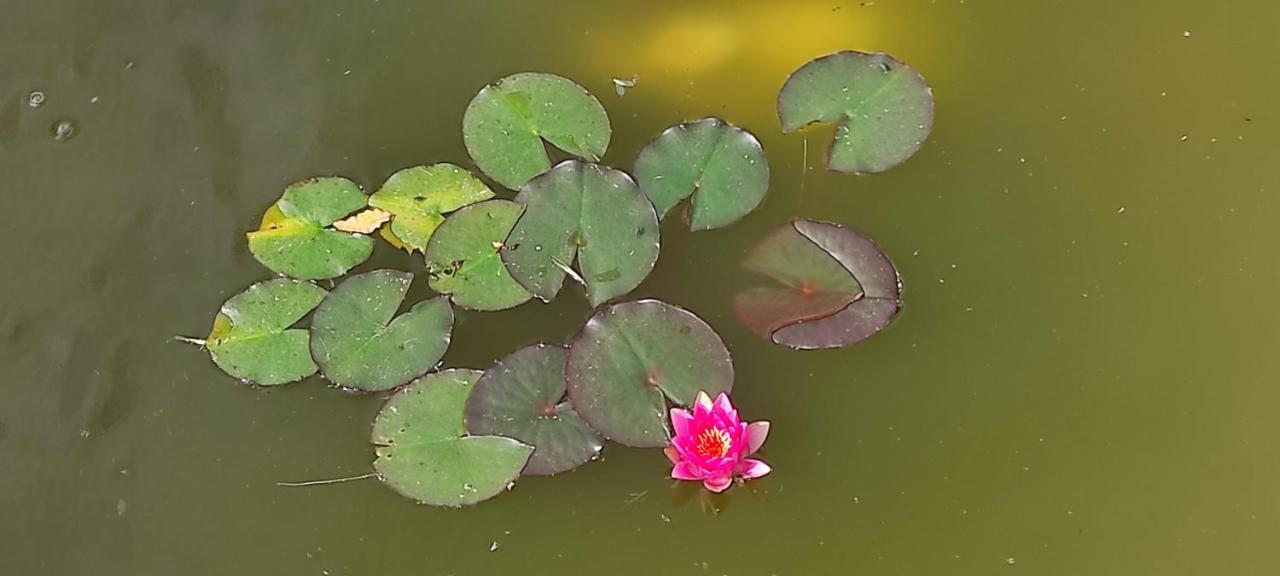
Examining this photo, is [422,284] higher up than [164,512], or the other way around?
[422,284]

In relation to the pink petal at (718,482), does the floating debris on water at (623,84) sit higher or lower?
higher

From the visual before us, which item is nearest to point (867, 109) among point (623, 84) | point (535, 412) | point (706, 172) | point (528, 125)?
point (706, 172)

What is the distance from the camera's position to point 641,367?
A: 117cm

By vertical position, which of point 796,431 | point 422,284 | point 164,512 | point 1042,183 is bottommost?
point 164,512

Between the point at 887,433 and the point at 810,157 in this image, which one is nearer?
the point at 887,433

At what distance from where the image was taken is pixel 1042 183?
4.33 ft

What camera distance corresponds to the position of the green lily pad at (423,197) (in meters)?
1.28

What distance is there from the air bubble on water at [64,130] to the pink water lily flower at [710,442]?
97cm

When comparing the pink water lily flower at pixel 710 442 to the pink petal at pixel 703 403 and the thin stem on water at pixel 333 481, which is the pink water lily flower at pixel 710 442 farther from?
the thin stem on water at pixel 333 481

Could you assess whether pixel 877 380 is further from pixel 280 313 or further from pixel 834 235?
pixel 280 313

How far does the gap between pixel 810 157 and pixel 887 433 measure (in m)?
0.38

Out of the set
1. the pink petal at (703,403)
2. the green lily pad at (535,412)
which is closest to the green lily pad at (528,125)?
the green lily pad at (535,412)

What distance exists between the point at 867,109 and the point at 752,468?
50 cm

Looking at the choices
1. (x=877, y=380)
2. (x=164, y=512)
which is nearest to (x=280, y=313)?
(x=164, y=512)
